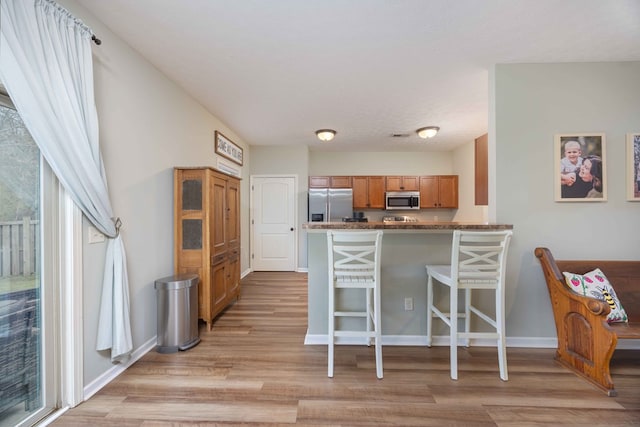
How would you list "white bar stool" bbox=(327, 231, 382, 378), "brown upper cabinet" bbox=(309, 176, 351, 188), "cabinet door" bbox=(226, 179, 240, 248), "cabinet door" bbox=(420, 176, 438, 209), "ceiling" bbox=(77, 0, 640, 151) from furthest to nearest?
"cabinet door" bbox=(420, 176, 438, 209)
"brown upper cabinet" bbox=(309, 176, 351, 188)
"cabinet door" bbox=(226, 179, 240, 248)
"white bar stool" bbox=(327, 231, 382, 378)
"ceiling" bbox=(77, 0, 640, 151)

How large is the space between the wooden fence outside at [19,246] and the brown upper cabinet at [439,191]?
5644mm

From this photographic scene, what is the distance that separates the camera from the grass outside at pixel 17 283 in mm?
1451

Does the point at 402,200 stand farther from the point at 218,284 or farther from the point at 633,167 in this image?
the point at 218,284

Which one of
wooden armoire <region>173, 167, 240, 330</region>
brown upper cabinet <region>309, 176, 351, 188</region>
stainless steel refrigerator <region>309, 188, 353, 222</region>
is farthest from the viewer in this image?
brown upper cabinet <region>309, 176, 351, 188</region>

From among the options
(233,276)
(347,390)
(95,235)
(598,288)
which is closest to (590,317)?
(598,288)

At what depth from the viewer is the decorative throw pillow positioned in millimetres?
2064

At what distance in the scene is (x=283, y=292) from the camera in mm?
4133

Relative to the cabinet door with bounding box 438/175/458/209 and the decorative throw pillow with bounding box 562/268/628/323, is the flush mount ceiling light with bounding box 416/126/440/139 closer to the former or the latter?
the cabinet door with bounding box 438/175/458/209

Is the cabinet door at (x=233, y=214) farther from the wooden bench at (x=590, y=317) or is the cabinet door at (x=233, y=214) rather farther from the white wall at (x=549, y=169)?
the wooden bench at (x=590, y=317)

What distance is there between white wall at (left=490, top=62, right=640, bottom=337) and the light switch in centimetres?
326

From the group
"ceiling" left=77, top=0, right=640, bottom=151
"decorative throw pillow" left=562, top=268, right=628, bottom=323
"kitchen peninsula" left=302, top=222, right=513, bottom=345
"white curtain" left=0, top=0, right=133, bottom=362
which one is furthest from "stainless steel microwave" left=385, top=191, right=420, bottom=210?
"white curtain" left=0, top=0, right=133, bottom=362

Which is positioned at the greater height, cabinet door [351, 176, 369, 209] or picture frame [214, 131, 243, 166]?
picture frame [214, 131, 243, 166]

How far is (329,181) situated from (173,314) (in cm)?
389

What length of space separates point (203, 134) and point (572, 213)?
403 centimetres
